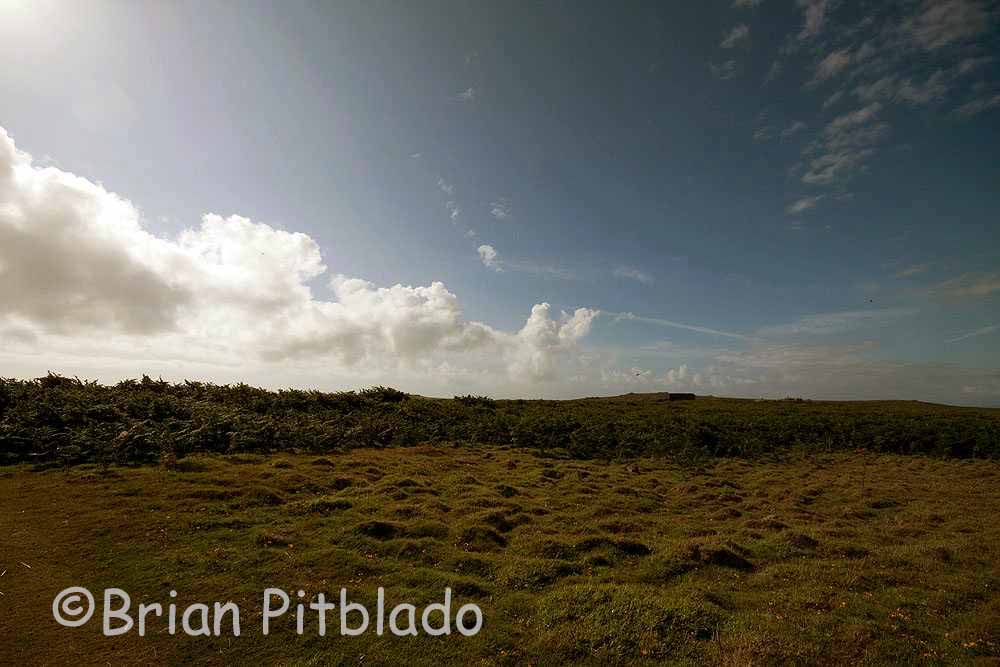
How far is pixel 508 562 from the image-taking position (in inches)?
543

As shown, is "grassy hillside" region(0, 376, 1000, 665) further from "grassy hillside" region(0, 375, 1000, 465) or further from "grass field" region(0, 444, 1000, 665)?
"grassy hillside" region(0, 375, 1000, 465)

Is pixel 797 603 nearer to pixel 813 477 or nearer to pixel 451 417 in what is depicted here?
pixel 813 477

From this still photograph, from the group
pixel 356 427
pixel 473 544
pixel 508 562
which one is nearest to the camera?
pixel 508 562

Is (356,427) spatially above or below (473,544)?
above

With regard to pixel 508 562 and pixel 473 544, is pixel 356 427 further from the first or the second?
pixel 508 562

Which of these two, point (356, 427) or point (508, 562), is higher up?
point (356, 427)

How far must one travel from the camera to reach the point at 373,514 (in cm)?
1694

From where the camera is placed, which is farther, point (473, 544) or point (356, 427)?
point (356, 427)

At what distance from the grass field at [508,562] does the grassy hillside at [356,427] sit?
2.30 meters

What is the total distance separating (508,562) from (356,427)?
2417 centimetres

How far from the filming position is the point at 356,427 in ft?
114

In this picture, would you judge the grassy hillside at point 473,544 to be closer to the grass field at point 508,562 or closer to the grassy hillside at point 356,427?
the grass field at point 508,562

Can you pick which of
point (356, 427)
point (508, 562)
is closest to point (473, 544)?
point (508, 562)

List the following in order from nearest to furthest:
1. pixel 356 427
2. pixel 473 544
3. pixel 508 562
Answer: pixel 508 562 < pixel 473 544 < pixel 356 427
